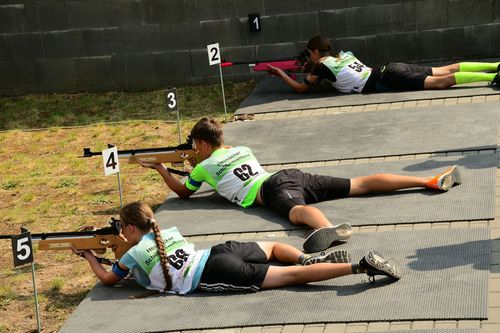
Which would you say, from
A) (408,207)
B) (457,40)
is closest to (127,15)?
(457,40)

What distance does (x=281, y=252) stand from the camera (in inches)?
321

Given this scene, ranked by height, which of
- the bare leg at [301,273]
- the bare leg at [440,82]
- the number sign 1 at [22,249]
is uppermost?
the bare leg at [440,82]

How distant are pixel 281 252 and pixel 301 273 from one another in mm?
415

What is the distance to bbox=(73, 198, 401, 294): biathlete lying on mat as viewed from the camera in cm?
782

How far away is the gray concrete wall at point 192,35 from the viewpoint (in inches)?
563

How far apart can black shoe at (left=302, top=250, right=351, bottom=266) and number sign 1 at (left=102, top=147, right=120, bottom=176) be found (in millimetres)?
2431

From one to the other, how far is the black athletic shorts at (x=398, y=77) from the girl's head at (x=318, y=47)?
65 centimetres

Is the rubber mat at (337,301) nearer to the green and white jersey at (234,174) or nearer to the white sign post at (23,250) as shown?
the white sign post at (23,250)

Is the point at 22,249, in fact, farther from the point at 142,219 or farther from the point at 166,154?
the point at 166,154

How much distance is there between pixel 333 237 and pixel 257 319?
4.30ft

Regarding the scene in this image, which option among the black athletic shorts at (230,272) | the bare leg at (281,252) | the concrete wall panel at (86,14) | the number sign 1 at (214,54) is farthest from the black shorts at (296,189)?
the concrete wall panel at (86,14)

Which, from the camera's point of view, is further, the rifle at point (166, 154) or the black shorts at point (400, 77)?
the black shorts at point (400, 77)

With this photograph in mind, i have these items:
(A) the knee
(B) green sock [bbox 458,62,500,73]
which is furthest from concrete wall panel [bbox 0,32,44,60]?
(A) the knee

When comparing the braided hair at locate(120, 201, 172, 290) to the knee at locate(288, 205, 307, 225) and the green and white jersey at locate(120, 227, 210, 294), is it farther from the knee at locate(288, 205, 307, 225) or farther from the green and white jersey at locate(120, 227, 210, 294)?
the knee at locate(288, 205, 307, 225)
